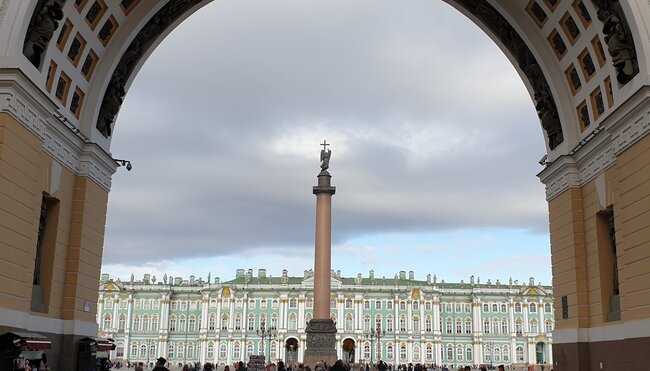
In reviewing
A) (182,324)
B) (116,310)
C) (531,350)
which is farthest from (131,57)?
(531,350)

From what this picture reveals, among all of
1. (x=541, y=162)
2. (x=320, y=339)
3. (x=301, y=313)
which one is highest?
(x=301, y=313)

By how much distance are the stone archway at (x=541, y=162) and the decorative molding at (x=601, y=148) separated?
5cm

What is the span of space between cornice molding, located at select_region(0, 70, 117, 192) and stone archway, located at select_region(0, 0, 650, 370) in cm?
4

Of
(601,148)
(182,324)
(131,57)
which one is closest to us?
(601,148)

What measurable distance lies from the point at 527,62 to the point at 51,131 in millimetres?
14579

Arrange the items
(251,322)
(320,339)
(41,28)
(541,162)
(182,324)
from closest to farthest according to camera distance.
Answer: (41,28), (541,162), (320,339), (251,322), (182,324)

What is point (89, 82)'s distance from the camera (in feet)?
69.2

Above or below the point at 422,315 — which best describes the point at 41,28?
above

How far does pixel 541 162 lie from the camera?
76.4ft

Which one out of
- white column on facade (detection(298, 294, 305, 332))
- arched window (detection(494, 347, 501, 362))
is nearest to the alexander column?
white column on facade (detection(298, 294, 305, 332))

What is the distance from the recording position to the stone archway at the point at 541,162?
643 inches

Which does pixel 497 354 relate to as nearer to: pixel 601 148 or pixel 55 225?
pixel 601 148

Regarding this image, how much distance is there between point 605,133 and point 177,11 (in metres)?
13.5

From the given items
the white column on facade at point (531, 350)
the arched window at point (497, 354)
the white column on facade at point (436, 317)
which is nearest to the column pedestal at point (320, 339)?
the white column on facade at point (436, 317)
